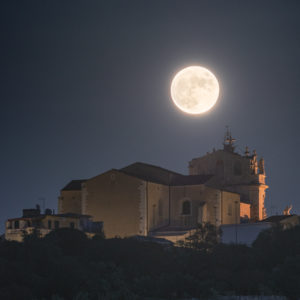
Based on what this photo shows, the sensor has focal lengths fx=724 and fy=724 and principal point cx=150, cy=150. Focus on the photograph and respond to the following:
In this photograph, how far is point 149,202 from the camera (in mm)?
60781

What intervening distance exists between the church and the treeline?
11.1m

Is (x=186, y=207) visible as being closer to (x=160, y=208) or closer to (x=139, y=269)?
(x=160, y=208)

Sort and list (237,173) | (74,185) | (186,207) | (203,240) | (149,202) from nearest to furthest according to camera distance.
Result: (203,240)
(149,202)
(186,207)
(74,185)
(237,173)

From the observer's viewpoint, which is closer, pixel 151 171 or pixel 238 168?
pixel 151 171

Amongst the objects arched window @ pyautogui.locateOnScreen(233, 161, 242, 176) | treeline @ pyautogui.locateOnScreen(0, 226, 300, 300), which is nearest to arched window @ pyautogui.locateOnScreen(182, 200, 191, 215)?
treeline @ pyautogui.locateOnScreen(0, 226, 300, 300)

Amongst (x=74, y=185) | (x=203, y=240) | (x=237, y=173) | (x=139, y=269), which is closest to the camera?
(x=139, y=269)

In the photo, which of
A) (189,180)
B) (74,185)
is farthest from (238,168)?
(74,185)

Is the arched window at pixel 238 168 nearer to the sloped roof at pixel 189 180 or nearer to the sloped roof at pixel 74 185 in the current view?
the sloped roof at pixel 189 180

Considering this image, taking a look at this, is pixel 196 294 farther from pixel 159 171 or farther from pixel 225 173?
pixel 225 173

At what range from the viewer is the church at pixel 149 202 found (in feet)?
198

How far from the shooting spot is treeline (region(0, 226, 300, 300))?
114ft

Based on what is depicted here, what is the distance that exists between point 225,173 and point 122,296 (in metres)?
43.5

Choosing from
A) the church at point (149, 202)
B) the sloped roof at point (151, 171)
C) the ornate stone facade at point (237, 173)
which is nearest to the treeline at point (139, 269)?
the church at point (149, 202)

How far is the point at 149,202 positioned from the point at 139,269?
65.1ft
